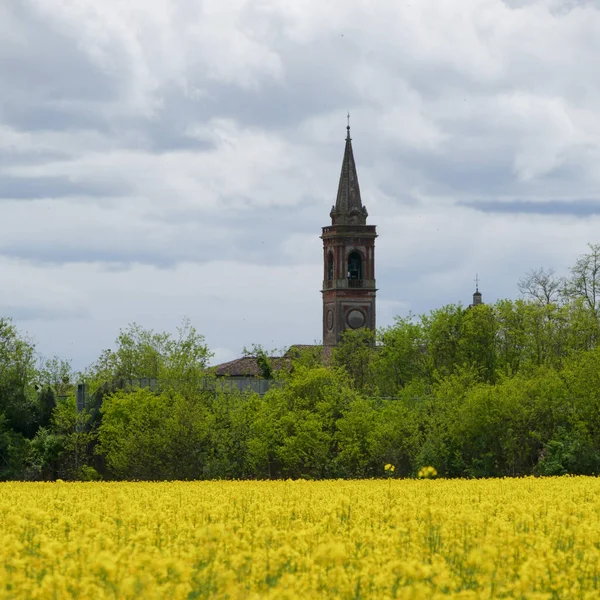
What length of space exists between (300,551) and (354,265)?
113 meters

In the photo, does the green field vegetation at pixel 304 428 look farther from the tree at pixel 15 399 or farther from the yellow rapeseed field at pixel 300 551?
the yellow rapeseed field at pixel 300 551

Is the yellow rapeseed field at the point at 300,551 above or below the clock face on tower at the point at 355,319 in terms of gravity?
below

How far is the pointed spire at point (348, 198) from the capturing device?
5000 inches

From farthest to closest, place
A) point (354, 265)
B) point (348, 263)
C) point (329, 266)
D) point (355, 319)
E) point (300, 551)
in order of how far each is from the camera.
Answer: point (329, 266)
point (354, 265)
point (348, 263)
point (355, 319)
point (300, 551)

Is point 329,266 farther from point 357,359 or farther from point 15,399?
point 15,399

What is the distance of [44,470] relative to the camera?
2395 inches

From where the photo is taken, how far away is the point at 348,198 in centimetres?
12800

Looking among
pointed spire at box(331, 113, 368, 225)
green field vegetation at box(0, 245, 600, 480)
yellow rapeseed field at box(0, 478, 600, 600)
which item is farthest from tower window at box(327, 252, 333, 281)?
yellow rapeseed field at box(0, 478, 600, 600)

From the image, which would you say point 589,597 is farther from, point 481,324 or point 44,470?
→ point 481,324

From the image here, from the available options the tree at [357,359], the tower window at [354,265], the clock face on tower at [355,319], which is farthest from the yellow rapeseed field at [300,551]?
the tower window at [354,265]

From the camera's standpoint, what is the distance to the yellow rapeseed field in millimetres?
11266

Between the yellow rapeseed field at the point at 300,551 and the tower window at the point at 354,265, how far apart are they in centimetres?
10246

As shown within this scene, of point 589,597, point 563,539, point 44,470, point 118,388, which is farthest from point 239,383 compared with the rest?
point 589,597

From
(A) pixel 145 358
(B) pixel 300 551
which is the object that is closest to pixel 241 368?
(A) pixel 145 358
